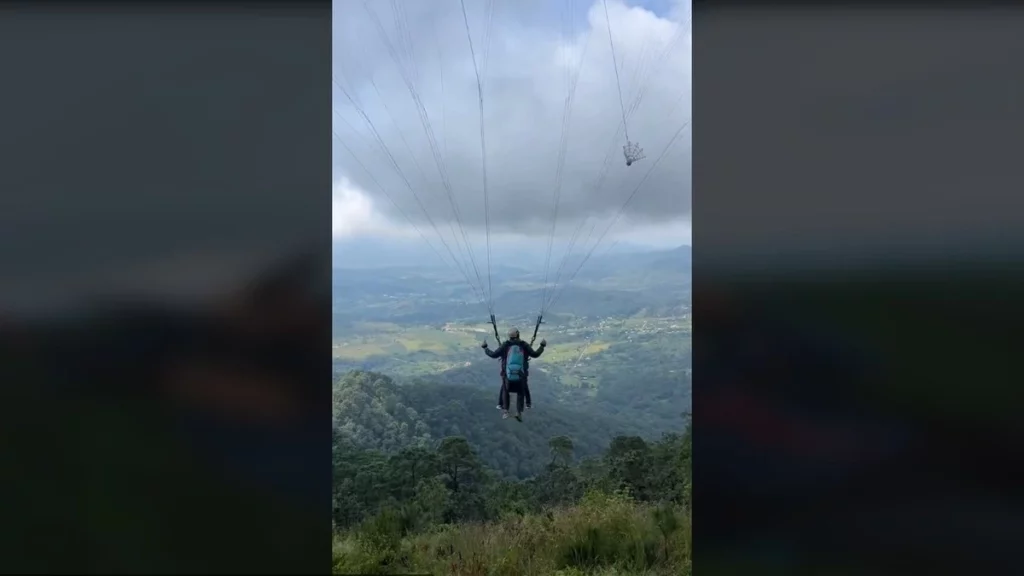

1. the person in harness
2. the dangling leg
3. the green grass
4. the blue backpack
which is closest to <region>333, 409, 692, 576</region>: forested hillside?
the green grass

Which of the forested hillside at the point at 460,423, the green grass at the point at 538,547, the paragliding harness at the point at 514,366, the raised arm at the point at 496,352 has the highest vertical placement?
the raised arm at the point at 496,352

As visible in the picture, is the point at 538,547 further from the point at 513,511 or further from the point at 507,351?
the point at 507,351

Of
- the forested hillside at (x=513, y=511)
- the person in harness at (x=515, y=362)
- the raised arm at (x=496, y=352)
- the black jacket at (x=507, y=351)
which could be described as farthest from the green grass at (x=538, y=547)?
the raised arm at (x=496, y=352)

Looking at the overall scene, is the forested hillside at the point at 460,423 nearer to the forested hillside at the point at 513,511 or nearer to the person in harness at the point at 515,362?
the forested hillside at the point at 513,511
